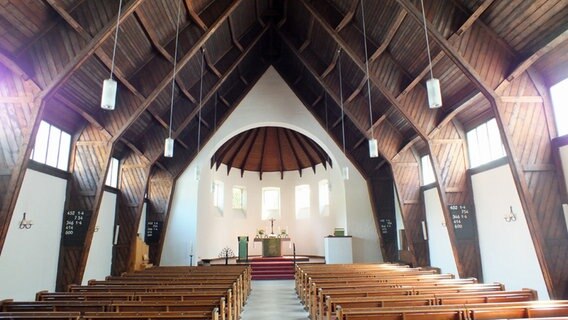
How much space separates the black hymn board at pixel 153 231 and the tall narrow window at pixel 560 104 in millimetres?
11455

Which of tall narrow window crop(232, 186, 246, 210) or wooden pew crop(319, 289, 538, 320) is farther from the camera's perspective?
tall narrow window crop(232, 186, 246, 210)

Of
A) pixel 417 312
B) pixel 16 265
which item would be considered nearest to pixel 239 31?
pixel 16 265

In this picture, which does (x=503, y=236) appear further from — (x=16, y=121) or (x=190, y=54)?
(x=16, y=121)

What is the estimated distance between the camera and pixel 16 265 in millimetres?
6785

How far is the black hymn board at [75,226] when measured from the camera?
8164mm

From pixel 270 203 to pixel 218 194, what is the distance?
2.97 meters

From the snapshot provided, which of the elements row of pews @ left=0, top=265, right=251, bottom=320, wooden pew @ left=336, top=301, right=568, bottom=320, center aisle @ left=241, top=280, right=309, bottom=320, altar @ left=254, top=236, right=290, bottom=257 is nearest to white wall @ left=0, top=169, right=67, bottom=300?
row of pews @ left=0, top=265, right=251, bottom=320

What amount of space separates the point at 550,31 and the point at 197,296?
6874mm

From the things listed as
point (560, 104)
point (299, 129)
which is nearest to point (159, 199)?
point (299, 129)

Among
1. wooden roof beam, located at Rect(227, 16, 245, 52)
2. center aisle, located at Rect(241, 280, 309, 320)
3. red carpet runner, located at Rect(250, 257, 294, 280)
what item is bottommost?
center aisle, located at Rect(241, 280, 309, 320)

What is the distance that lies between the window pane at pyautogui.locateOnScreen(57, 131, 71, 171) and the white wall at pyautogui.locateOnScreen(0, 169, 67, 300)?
15.3 inches

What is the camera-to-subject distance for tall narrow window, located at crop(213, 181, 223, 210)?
15.4 m

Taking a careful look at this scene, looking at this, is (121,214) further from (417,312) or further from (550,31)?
(550,31)

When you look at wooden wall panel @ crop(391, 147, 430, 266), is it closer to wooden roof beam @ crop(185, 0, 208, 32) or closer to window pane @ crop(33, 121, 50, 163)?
wooden roof beam @ crop(185, 0, 208, 32)
